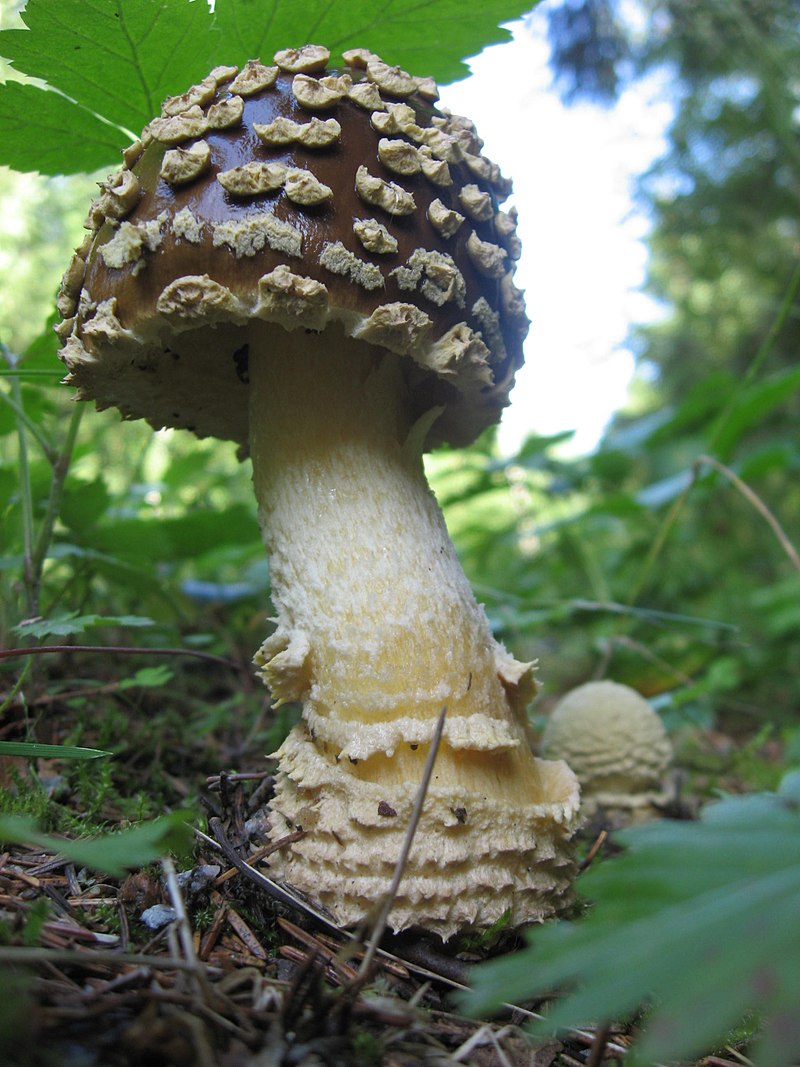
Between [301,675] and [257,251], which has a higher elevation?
[257,251]

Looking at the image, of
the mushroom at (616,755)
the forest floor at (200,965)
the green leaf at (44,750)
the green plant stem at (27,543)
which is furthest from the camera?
the mushroom at (616,755)

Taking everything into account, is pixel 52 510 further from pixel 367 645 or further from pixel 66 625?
pixel 367 645

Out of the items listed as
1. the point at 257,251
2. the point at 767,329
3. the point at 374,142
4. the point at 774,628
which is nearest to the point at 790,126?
the point at 767,329

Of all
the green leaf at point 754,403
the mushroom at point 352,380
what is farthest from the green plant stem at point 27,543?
the green leaf at point 754,403

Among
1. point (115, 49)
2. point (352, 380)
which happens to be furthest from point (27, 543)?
point (115, 49)

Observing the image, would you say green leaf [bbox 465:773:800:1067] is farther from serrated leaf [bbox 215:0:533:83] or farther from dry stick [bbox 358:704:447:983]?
serrated leaf [bbox 215:0:533:83]

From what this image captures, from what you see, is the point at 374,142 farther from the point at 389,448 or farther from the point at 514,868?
the point at 514,868

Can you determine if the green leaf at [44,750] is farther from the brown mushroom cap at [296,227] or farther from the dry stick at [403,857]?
the brown mushroom cap at [296,227]
